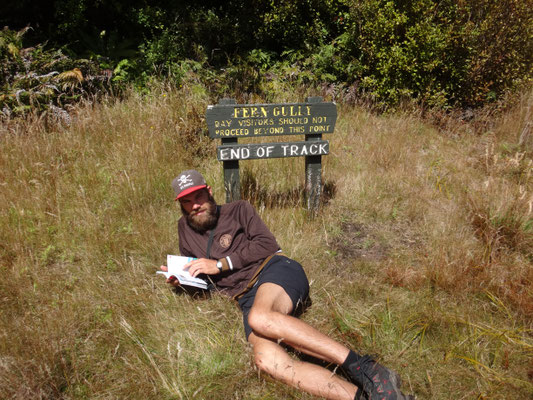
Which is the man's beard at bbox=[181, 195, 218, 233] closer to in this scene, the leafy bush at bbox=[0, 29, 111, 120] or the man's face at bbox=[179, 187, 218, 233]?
the man's face at bbox=[179, 187, 218, 233]

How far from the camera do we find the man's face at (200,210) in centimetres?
310

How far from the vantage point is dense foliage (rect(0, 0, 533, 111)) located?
20.2 feet

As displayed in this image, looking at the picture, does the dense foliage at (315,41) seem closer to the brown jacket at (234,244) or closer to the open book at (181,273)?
the brown jacket at (234,244)

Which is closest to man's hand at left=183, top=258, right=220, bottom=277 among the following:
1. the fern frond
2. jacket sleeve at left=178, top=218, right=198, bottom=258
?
jacket sleeve at left=178, top=218, right=198, bottom=258

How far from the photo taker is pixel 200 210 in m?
3.10

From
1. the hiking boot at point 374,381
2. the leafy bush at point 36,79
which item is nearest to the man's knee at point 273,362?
the hiking boot at point 374,381

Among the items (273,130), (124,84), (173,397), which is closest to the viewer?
(173,397)

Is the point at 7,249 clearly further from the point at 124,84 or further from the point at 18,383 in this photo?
the point at 124,84

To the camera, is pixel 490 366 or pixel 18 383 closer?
pixel 18 383

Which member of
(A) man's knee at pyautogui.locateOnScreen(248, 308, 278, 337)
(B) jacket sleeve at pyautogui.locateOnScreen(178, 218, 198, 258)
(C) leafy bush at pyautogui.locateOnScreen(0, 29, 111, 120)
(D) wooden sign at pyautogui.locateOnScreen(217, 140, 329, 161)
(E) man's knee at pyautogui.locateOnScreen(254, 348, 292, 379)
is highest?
(C) leafy bush at pyautogui.locateOnScreen(0, 29, 111, 120)

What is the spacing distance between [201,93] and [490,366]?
16.6 feet

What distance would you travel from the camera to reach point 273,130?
151 inches

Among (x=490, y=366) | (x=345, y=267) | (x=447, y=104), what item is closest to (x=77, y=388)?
(x=345, y=267)

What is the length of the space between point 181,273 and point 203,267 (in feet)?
0.68
